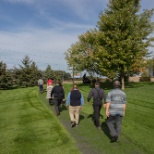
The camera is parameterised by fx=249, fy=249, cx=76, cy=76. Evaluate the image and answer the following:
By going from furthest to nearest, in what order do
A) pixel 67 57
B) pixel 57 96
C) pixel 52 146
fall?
pixel 67 57
pixel 57 96
pixel 52 146

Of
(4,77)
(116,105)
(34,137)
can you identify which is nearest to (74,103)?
(34,137)

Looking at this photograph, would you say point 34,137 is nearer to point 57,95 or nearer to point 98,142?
point 98,142

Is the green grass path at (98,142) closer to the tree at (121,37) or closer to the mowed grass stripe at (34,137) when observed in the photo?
the mowed grass stripe at (34,137)

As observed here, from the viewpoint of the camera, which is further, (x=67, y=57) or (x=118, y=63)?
(x=67, y=57)

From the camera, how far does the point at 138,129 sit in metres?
10.2

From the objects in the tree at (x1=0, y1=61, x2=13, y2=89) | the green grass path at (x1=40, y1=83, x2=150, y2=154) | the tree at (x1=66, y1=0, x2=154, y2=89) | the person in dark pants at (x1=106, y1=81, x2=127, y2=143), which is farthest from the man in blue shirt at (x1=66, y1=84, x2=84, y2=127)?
the tree at (x1=0, y1=61, x2=13, y2=89)

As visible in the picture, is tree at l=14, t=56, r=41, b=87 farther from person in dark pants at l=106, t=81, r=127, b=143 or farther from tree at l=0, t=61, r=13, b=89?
person in dark pants at l=106, t=81, r=127, b=143

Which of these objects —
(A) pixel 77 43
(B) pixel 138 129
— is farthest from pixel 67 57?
(B) pixel 138 129

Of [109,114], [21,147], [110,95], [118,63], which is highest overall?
[118,63]

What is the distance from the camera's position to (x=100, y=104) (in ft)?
34.9

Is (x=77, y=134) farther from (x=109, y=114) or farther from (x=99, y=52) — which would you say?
(x=99, y=52)

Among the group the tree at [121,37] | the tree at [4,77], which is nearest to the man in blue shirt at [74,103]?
the tree at [121,37]

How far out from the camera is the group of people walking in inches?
325

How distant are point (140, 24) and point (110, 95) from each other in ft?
88.3
